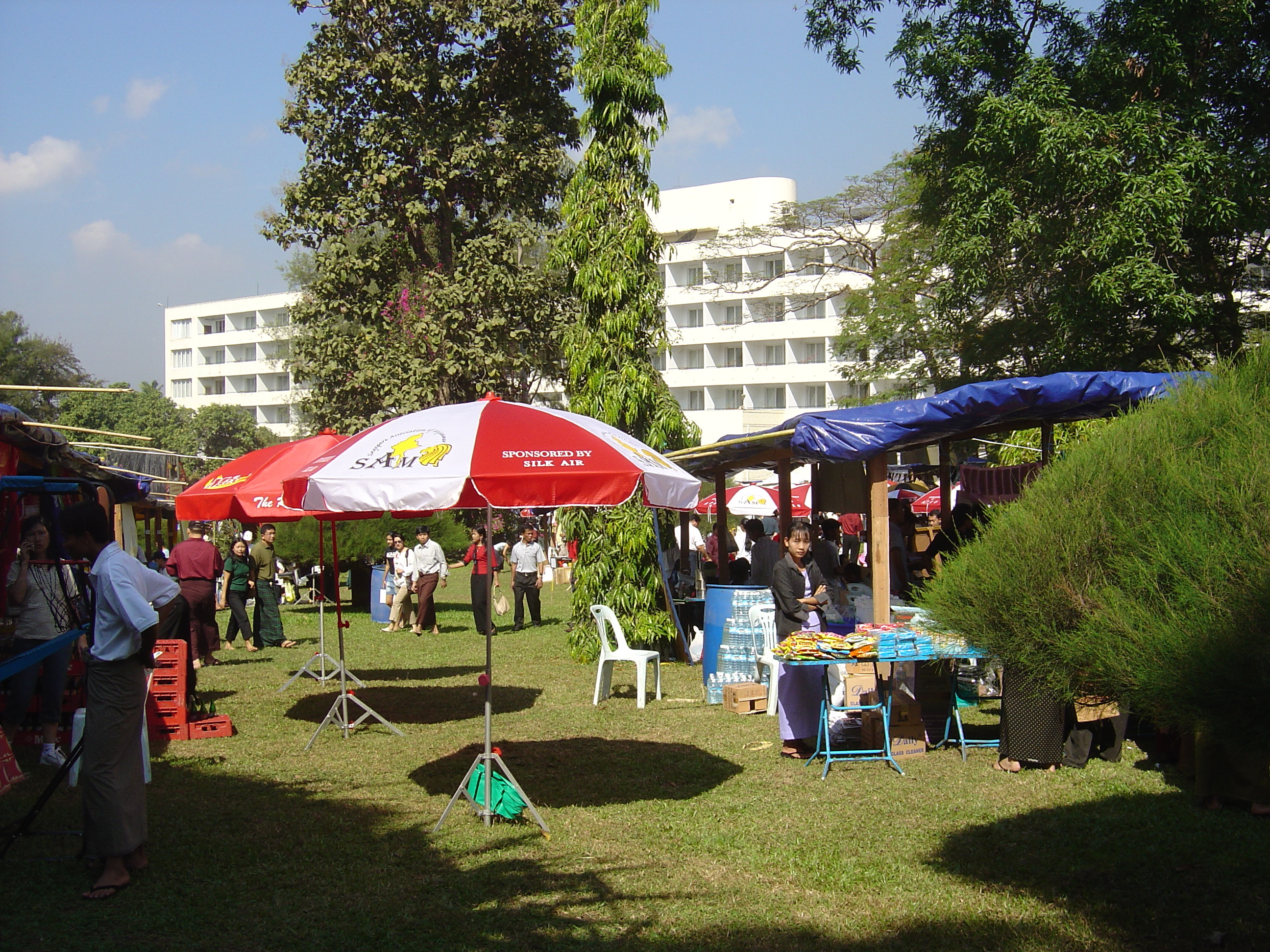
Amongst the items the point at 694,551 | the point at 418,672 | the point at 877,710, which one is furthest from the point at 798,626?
the point at 694,551

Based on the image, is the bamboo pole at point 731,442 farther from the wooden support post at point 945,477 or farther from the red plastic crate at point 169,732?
the red plastic crate at point 169,732

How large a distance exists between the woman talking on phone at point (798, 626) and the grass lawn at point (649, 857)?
0.38 m

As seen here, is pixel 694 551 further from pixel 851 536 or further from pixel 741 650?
pixel 741 650

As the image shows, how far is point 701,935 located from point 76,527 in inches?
146

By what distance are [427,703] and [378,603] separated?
10078mm

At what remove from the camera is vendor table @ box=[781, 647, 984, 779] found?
7820 millimetres

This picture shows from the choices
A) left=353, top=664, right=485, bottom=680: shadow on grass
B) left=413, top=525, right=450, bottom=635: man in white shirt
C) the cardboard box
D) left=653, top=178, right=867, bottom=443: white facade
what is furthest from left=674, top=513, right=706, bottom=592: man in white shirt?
left=653, top=178, right=867, bottom=443: white facade

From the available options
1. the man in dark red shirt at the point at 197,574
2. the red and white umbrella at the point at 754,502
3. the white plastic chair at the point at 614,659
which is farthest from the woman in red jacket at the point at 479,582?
the red and white umbrella at the point at 754,502

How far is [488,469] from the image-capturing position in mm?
5898

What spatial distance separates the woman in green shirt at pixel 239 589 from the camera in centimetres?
1631

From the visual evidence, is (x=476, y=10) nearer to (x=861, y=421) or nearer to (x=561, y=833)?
(x=861, y=421)

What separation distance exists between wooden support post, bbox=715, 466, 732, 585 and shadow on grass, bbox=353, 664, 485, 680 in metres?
3.73

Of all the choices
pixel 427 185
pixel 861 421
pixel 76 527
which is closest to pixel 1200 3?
pixel 861 421

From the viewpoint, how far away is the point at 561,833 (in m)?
6.50
